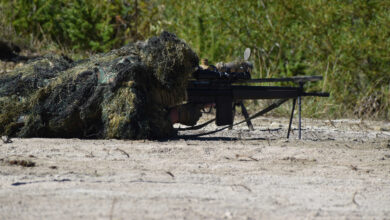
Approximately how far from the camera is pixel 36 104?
5570 mm

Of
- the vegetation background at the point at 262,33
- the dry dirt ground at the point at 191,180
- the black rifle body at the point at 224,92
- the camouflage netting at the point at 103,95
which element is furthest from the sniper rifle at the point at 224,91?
the vegetation background at the point at 262,33

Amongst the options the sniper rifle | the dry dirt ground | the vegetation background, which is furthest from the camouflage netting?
the vegetation background

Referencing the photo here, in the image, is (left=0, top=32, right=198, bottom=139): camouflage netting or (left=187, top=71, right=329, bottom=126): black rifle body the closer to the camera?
(left=0, top=32, right=198, bottom=139): camouflage netting

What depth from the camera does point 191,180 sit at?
3.89m

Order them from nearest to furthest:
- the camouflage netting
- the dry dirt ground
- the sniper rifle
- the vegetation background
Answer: the dry dirt ground, the camouflage netting, the sniper rifle, the vegetation background

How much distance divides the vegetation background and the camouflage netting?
482 centimetres

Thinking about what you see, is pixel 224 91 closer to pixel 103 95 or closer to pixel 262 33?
pixel 103 95

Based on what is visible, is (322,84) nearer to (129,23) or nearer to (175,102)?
(129,23)

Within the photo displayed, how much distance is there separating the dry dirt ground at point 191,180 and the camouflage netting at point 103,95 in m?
→ 0.24

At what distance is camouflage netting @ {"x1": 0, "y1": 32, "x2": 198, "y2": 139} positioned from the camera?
217 inches

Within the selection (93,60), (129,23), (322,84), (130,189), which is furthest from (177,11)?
(130,189)

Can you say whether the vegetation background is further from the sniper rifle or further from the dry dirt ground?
the dry dirt ground

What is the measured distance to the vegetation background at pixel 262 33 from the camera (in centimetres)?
1066

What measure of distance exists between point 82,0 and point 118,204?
993 cm
